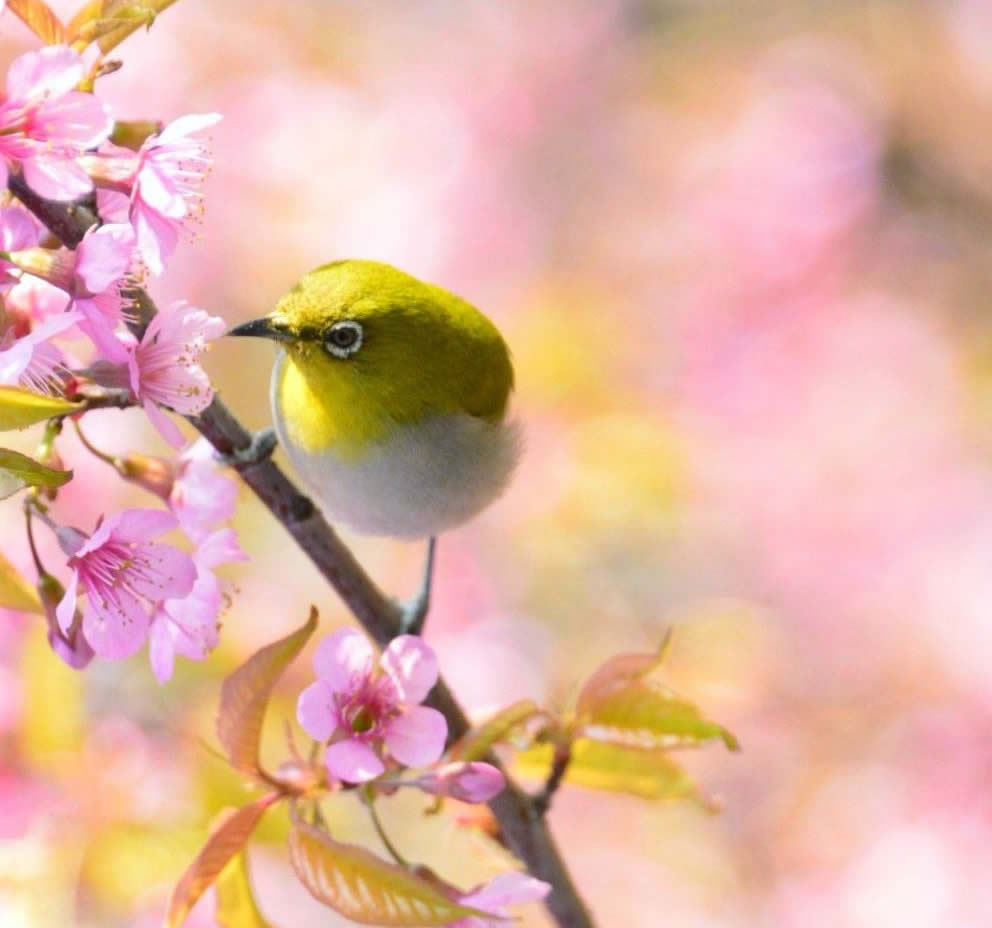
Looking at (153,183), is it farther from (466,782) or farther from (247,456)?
(466,782)

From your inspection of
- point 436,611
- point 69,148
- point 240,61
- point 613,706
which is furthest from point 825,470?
point 69,148

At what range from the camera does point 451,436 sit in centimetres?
209

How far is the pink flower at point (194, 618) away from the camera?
4.46ft

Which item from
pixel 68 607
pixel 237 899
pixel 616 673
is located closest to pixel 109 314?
pixel 68 607

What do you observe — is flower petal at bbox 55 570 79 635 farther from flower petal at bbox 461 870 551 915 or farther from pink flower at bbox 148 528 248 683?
flower petal at bbox 461 870 551 915

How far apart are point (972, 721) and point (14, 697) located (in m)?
3.79

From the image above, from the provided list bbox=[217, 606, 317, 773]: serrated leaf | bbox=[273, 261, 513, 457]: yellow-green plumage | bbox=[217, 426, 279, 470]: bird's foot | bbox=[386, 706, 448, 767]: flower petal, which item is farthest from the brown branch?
bbox=[273, 261, 513, 457]: yellow-green plumage

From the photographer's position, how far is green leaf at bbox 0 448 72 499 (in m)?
1.03

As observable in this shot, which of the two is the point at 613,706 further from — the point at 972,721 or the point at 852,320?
the point at 852,320

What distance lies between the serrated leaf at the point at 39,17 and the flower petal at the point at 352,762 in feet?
2.64

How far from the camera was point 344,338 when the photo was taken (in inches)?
77.4

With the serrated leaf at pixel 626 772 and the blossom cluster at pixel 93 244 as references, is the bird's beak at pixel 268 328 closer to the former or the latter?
the blossom cluster at pixel 93 244

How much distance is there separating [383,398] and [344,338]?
0.13 m

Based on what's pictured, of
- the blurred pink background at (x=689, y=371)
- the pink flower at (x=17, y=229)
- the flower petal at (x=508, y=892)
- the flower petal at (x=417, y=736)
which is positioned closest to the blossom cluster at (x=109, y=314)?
the pink flower at (x=17, y=229)
